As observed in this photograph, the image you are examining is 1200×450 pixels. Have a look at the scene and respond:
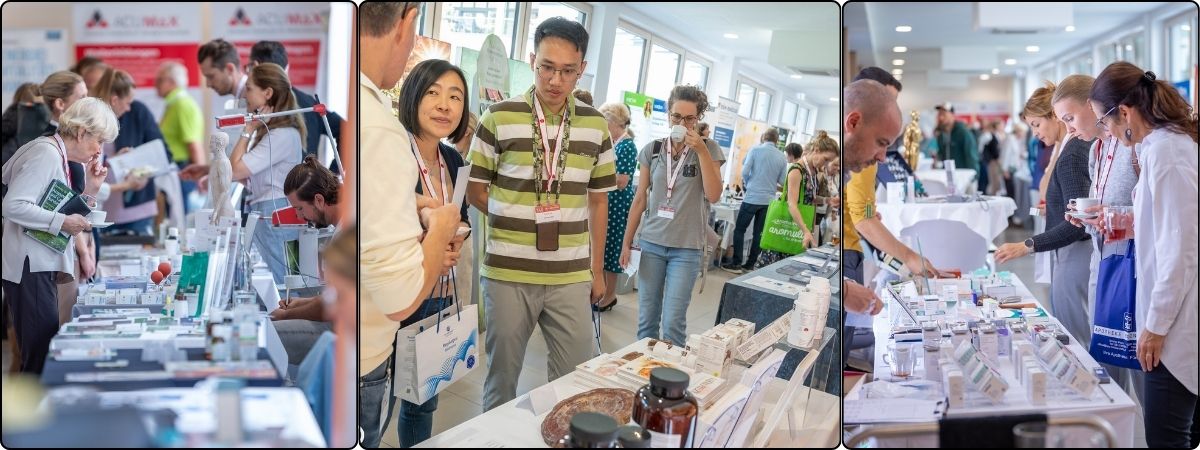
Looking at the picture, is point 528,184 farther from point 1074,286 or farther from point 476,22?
point 1074,286

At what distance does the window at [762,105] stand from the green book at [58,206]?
2125 millimetres

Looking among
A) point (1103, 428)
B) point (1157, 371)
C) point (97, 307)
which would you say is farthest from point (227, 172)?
point (1157, 371)

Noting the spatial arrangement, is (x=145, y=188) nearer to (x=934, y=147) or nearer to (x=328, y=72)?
(x=328, y=72)

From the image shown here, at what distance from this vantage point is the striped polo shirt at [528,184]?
1.73 metres

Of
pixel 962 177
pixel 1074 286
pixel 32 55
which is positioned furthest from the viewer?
pixel 962 177

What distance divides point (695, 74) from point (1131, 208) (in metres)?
1.53

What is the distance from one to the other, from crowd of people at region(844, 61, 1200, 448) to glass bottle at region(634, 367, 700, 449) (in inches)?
31.3

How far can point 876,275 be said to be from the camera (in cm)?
372

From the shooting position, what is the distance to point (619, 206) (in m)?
1.84

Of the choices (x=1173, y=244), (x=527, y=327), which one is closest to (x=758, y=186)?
(x=527, y=327)

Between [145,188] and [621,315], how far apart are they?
4054 millimetres

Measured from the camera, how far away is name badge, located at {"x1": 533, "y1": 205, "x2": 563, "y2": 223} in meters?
1.78

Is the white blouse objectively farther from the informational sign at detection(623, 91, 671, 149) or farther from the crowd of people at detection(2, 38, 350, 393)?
the crowd of people at detection(2, 38, 350, 393)

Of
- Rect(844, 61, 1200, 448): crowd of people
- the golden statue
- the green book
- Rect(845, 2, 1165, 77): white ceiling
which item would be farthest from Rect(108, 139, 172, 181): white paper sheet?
the golden statue
